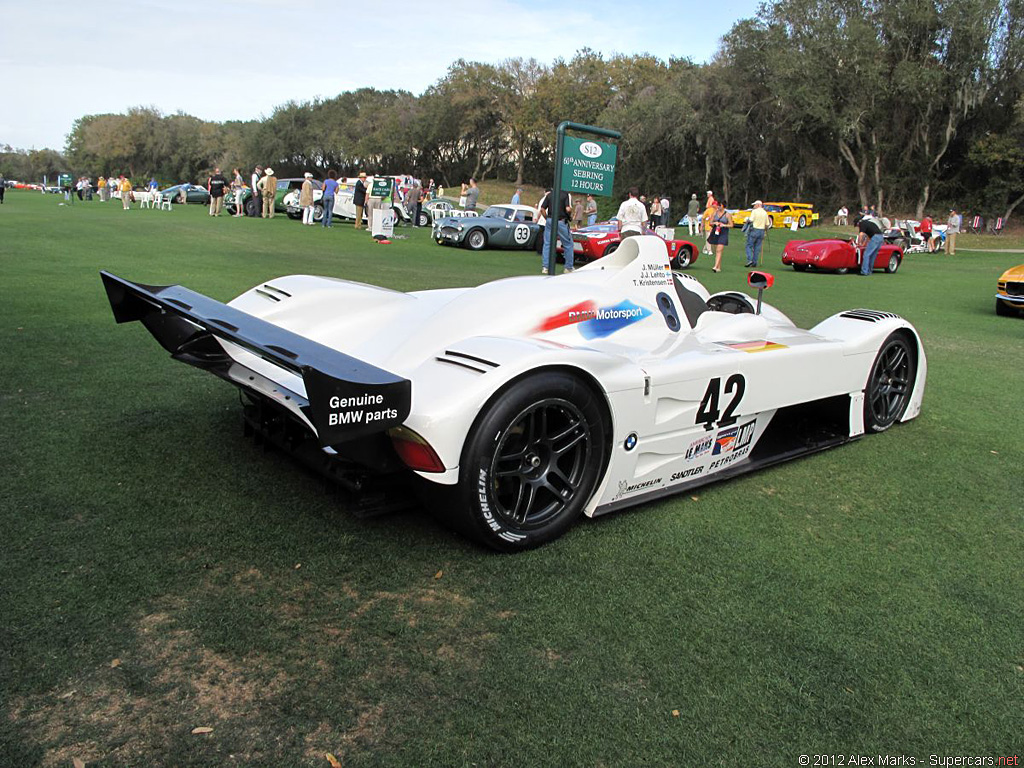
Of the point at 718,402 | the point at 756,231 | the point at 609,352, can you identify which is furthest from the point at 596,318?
the point at 756,231

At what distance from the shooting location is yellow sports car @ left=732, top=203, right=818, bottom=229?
37562 mm

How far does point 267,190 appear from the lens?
26.3 metres

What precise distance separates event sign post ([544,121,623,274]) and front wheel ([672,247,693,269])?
8652mm

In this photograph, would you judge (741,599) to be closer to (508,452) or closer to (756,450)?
(508,452)

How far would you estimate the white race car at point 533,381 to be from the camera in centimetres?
285

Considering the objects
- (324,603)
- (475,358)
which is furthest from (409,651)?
(475,358)

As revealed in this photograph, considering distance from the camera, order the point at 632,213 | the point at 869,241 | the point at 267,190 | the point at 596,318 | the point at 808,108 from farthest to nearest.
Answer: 1. the point at 808,108
2. the point at 267,190
3. the point at 869,241
4. the point at 632,213
5. the point at 596,318

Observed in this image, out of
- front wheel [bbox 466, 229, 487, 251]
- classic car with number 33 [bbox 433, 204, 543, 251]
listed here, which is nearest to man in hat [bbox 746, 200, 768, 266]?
classic car with number 33 [bbox 433, 204, 543, 251]

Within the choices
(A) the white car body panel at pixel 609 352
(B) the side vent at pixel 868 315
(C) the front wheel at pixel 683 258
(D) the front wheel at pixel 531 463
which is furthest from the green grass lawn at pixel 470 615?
(C) the front wheel at pixel 683 258

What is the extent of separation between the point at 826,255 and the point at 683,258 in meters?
3.44

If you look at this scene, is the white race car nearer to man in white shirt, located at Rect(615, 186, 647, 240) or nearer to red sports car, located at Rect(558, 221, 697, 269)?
man in white shirt, located at Rect(615, 186, 647, 240)

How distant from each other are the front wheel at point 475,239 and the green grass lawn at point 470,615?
49.6ft

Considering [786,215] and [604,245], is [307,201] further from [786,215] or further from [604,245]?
[786,215]

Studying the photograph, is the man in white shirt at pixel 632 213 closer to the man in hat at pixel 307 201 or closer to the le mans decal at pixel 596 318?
the le mans decal at pixel 596 318
